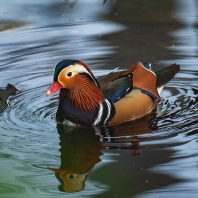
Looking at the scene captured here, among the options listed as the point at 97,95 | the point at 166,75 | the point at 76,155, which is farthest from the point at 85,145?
the point at 166,75

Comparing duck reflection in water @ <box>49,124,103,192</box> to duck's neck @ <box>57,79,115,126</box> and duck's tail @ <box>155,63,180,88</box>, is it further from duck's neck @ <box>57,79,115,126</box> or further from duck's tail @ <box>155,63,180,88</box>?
duck's tail @ <box>155,63,180,88</box>

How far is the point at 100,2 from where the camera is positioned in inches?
381

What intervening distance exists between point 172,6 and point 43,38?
2.33 meters

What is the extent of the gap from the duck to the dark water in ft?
0.37

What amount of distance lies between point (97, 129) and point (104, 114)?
152 mm

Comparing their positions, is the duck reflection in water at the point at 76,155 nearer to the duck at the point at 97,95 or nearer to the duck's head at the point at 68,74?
the duck at the point at 97,95

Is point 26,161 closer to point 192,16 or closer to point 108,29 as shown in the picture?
point 108,29

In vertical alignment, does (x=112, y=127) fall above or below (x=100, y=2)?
below

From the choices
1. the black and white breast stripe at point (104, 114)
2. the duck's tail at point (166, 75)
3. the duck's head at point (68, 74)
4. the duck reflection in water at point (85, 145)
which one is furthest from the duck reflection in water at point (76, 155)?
the duck's tail at point (166, 75)

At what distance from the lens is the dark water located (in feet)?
14.4

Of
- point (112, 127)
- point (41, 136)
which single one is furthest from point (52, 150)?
point (112, 127)

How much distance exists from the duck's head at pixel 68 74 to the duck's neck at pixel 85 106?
73mm

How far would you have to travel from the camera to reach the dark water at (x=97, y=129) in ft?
14.4

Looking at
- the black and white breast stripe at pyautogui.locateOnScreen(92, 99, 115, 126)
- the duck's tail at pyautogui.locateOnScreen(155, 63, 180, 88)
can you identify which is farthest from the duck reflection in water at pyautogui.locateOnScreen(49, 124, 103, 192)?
the duck's tail at pyautogui.locateOnScreen(155, 63, 180, 88)
